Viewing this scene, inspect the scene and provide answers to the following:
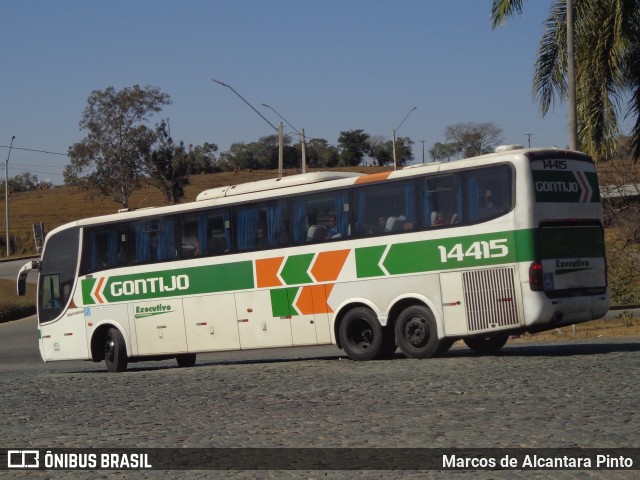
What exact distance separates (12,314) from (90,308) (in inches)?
1181

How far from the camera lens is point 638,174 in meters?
35.2

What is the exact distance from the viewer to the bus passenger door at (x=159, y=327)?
22.7 m

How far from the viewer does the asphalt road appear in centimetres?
998

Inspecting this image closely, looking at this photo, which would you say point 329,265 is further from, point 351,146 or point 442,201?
point 351,146

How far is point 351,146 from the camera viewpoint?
5162 inches

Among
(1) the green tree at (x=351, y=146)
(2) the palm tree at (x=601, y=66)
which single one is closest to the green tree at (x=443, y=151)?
(1) the green tree at (x=351, y=146)

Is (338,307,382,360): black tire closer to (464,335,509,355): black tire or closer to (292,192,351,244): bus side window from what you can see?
(292,192,351,244): bus side window

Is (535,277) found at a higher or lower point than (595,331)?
higher

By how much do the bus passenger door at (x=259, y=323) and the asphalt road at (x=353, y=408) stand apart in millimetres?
1572

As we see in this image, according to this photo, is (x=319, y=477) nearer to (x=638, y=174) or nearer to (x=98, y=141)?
(x=638, y=174)

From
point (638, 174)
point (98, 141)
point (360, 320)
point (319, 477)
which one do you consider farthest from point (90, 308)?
point (98, 141)

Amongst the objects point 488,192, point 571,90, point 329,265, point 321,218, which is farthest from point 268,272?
point 571,90

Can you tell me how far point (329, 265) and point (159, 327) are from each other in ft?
15.2

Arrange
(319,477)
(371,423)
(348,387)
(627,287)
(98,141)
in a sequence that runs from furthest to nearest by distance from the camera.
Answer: (98,141) < (627,287) < (348,387) < (371,423) < (319,477)
